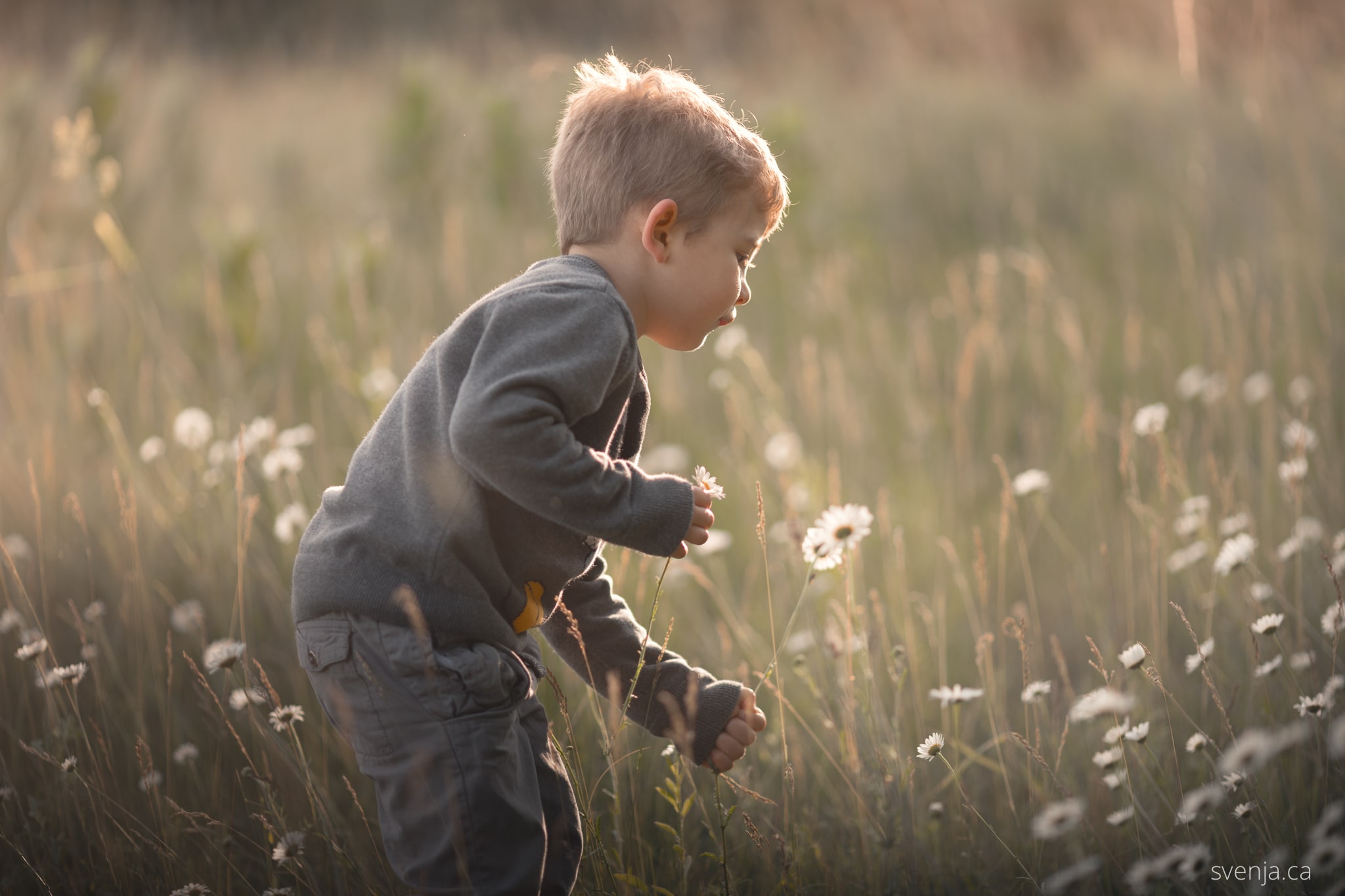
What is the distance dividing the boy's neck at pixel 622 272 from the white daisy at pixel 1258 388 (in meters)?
2.23

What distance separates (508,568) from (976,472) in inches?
94.5

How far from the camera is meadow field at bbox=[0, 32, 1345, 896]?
68.0 inches

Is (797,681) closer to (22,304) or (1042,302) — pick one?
(1042,302)

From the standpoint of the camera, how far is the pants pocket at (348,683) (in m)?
1.36

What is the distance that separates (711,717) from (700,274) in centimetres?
65

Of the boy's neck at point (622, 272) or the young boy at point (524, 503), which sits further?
the boy's neck at point (622, 272)

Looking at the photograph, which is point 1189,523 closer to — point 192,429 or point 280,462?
point 280,462

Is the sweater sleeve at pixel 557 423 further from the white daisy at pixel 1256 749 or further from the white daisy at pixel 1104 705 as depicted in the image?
the white daisy at pixel 1256 749

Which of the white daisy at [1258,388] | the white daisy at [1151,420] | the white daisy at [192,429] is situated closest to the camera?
the white daisy at [1151,420]

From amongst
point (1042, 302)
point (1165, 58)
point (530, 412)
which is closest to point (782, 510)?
point (1042, 302)

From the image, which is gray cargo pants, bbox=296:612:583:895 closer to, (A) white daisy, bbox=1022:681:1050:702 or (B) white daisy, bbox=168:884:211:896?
(B) white daisy, bbox=168:884:211:896

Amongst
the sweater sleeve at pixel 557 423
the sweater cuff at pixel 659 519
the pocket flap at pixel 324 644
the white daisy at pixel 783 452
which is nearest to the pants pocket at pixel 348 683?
the pocket flap at pixel 324 644

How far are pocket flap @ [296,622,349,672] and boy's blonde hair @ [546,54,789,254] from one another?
2.10 ft

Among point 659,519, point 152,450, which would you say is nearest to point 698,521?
point 659,519
